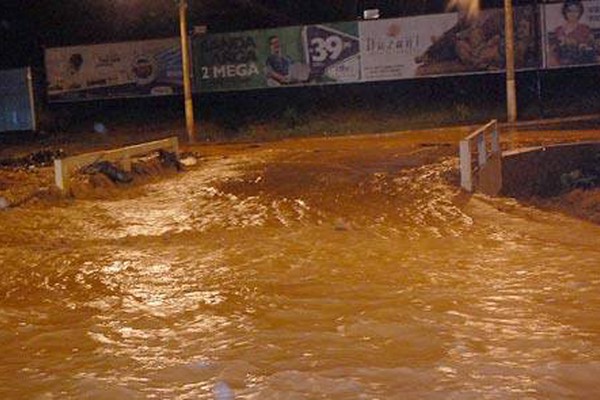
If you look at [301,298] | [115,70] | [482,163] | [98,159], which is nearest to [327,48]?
[115,70]

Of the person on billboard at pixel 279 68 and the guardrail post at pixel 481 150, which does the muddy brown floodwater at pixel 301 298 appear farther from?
the person on billboard at pixel 279 68

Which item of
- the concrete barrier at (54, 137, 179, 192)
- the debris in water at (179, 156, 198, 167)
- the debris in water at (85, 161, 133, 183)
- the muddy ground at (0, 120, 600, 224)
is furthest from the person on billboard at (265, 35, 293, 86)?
the debris in water at (85, 161, 133, 183)

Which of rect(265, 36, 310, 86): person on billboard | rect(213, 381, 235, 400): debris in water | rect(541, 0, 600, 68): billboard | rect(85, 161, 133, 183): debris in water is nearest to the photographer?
rect(213, 381, 235, 400): debris in water

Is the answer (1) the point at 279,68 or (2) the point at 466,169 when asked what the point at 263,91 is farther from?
(2) the point at 466,169

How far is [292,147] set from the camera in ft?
84.7

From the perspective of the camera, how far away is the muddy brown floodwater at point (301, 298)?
630 cm

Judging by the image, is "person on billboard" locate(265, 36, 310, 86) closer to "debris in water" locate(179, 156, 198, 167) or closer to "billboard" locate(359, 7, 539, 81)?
"billboard" locate(359, 7, 539, 81)

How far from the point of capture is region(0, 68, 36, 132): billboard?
37281 mm

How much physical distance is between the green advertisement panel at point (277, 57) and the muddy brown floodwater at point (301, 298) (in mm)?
19029

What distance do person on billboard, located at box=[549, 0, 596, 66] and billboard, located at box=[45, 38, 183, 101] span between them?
45.8 ft

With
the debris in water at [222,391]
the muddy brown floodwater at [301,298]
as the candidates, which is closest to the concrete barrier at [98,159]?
the muddy brown floodwater at [301,298]

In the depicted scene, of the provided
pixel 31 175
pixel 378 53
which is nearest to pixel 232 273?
pixel 31 175

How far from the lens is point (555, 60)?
32875 millimetres

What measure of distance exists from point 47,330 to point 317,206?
7217 mm
